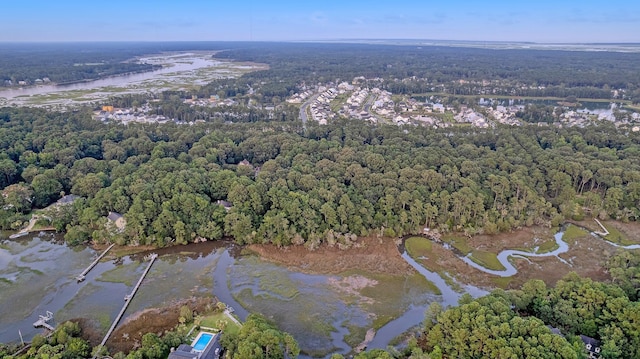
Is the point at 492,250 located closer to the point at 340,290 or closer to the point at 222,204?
the point at 340,290

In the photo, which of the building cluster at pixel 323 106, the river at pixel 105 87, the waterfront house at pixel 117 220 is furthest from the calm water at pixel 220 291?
the river at pixel 105 87

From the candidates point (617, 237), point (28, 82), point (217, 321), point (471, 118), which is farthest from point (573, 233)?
point (28, 82)

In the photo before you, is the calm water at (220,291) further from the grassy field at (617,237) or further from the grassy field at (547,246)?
the grassy field at (617,237)

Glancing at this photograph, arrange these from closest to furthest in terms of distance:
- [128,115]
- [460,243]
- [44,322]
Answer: [44,322] < [460,243] < [128,115]

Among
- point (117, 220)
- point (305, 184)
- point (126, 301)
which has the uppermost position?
point (305, 184)

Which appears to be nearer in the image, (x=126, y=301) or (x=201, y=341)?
(x=201, y=341)

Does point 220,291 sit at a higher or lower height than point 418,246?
lower

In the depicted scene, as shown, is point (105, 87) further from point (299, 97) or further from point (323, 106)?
point (323, 106)

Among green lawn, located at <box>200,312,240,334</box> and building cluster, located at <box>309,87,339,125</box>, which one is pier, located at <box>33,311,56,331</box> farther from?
building cluster, located at <box>309,87,339,125</box>
